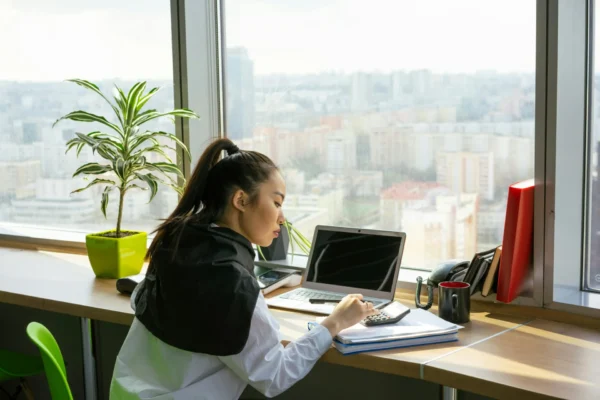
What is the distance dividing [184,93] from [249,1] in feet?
1.43

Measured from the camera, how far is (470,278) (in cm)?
222

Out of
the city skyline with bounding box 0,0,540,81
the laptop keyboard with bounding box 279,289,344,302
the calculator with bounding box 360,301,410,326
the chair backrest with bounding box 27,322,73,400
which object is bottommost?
the chair backrest with bounding box 27,322,73,400

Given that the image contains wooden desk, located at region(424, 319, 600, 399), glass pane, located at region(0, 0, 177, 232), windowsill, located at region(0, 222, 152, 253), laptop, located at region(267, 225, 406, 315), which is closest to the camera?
wooden desk, located at region(424, 319, 600, 399)

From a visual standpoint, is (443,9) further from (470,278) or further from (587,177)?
(470,278)

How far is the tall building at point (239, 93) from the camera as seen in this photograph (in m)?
2.97

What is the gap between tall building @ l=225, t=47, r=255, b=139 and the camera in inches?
117

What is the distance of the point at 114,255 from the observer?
2.70 meters

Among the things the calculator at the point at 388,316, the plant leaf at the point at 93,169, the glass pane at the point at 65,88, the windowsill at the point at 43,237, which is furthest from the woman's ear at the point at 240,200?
the windowsill at the point at 43,237

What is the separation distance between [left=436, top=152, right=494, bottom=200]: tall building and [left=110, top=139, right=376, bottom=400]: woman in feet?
2.36

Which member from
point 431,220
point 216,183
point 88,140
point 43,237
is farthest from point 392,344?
point 43,237

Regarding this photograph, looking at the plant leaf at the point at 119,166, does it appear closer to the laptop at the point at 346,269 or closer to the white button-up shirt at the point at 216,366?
the laptop at the point at 346,269

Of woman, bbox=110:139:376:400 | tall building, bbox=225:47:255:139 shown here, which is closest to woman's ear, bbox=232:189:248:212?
woman, bbox=110:139:376:400

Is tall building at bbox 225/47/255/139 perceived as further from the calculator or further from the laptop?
the calculator

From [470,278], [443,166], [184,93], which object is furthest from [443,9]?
[184,93]
